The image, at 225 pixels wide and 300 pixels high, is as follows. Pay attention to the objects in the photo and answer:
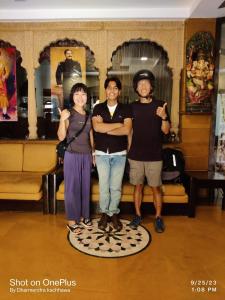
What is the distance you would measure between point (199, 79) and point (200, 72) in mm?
96

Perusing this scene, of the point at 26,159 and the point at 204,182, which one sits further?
the point at 26,159

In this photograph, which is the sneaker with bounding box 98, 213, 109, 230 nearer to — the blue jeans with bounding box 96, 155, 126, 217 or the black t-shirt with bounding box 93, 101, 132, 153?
the blue jeans with bounding box 96, 155, 126, 217

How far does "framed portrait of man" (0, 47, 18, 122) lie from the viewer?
3.97 meters

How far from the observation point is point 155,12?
3646mm

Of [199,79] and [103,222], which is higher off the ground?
[199,79]

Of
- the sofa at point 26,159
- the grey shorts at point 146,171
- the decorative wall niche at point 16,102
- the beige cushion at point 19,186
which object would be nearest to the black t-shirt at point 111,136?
the grey shorts at point 146,171

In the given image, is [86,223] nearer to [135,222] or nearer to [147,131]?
[135,222]

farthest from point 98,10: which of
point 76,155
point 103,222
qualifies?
point 103,222

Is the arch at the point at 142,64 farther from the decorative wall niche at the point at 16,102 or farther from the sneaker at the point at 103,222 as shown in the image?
the sneaker at the point at 103,222

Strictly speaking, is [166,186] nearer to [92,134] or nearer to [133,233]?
[133,233]

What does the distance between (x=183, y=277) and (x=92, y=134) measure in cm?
155

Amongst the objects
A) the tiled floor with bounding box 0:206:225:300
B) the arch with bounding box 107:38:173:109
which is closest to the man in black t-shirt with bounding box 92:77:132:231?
the tiled floor with bounding box 0:206:225:300

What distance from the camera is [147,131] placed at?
8.93 feet

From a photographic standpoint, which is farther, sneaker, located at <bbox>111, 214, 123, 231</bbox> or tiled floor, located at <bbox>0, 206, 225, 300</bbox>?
sneaker, located at <bbox>111, 214, 123, 231</bbox>
